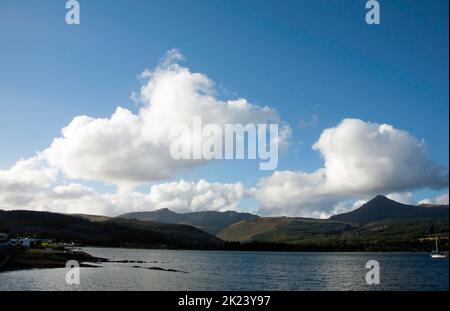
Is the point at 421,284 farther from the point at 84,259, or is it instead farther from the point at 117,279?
the point at 84,259

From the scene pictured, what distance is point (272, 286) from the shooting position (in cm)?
11525
